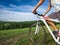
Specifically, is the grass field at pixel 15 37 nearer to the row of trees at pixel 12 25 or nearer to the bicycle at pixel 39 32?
the row of trees at pixel 12 25

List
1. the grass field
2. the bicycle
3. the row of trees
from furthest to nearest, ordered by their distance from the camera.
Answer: the row of trees
the grass field
the bicycle

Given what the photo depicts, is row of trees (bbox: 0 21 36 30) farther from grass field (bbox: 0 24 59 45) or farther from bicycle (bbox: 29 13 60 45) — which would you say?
bicycle (bbox: 29 13 60 45)

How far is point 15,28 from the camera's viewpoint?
10.1 meters

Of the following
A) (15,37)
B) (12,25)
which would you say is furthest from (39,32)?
(12,25)

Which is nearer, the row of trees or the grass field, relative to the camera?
the grass field

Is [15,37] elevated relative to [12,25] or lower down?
lower down

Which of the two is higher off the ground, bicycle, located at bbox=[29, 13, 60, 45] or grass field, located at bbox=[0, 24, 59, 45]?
bicycle, located at bbox=[29, 13, 60, 45]

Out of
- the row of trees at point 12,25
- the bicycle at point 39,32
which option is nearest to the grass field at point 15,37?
the row of trees at point 12,25

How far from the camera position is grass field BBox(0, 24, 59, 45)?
8.93 metres

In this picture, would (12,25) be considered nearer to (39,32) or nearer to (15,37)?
(15,37)

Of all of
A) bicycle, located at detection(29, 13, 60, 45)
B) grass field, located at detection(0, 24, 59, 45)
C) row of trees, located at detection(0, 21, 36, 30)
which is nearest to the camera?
bicycle, located at detection(29, 13, 60, 45)

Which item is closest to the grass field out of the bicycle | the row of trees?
the row of trees

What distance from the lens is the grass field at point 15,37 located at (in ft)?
29.3

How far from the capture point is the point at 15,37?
941 cm
